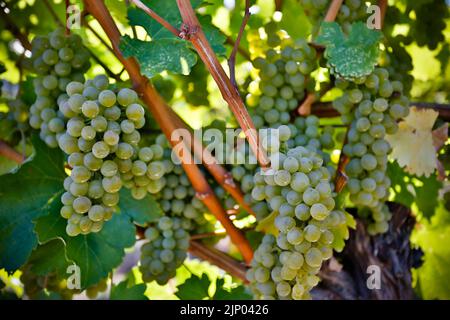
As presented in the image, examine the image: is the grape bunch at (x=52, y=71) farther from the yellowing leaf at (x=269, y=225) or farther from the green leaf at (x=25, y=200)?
Answer: the yellowing leaf at (x=269, y=225)

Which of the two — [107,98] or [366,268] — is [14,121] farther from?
[366,268]

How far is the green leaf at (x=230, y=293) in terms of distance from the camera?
1553 millimetres

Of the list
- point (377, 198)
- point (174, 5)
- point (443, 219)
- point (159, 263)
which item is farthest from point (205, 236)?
point (443, 219)

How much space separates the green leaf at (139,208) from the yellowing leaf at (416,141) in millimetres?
575

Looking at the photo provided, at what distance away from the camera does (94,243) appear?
52.0 inches

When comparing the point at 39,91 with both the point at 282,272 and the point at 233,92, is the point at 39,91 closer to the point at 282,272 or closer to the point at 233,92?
the point at 233,92

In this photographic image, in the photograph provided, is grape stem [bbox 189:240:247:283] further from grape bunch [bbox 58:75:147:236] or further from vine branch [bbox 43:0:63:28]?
vine branch [bbox 43:0:63:28]

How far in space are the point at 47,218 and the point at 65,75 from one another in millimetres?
339

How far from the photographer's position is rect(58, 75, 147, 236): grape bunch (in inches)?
43.3

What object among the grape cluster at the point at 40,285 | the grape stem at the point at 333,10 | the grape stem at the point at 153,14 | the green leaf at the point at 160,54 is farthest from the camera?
the grape cluster at the point at 40,285

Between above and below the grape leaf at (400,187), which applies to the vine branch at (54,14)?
above

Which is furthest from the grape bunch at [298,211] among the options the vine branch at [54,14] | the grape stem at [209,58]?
the vine branch at [54,14]

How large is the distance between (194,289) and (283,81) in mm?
577

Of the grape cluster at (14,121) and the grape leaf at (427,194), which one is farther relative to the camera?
the grape leaf at (427,194)
